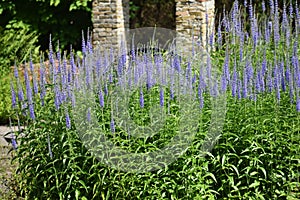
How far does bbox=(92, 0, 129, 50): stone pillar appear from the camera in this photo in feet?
30.7

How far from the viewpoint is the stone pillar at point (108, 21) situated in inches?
368

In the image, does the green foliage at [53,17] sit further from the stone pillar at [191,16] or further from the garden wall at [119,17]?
the stone pillar at [191,16]

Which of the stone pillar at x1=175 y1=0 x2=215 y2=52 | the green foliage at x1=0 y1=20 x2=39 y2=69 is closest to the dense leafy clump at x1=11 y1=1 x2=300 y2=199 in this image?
the stone pillar at x1=175 y1=0 x2=215 y2=52

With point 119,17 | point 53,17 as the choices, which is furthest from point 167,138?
point 53,17

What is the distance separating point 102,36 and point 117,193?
6134 mm

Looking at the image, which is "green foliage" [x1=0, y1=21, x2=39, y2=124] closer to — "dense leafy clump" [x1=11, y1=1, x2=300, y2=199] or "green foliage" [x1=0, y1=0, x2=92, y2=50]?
"green foliage" [x1=0, y1=0, x2=92, y2=50]

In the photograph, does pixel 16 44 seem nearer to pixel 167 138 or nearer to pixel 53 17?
pixel 53 17

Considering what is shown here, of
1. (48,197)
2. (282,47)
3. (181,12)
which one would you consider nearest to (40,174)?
(48,197)

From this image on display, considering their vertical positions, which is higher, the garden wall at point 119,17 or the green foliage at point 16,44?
the garden wall at point 119,17

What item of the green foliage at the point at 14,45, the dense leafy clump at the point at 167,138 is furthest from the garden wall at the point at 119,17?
the dense leafy clump at the point at 167,138

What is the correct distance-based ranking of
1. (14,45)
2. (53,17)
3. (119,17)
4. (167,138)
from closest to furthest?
(167,138), (119,17), (14,45), (53,17)

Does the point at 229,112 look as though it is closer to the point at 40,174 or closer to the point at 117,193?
the point at 117,193

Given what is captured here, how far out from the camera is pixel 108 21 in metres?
9.42

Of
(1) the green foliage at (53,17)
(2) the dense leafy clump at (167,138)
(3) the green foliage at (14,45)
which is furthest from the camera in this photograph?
(1) the green foliage at (53,17)
